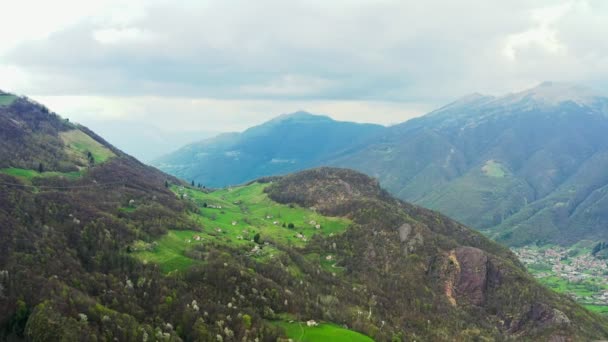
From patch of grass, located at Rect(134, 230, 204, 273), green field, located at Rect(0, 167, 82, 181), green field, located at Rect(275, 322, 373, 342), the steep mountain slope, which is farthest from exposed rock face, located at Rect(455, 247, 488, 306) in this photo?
green field, located at Rect(0, 167, 82, 181)

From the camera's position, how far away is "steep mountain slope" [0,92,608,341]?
95.1 metres

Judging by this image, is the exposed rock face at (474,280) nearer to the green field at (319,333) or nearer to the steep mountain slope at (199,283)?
the steep mountain slope at (199,283)

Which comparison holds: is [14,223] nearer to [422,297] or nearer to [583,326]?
[422,297]

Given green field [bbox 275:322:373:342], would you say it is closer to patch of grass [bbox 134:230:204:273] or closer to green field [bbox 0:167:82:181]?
patch of grass [bbox 134:230:204:273]

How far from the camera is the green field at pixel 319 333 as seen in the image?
11412 cm

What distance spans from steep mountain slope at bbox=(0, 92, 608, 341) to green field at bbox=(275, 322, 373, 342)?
1314 millimetres

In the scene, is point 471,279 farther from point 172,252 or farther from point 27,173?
point 27,173

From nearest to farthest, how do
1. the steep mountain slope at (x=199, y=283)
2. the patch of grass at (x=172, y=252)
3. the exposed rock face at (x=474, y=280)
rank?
the steep mountain slope at (x=199, y=283), the patch of grass at (x=172, y=252), the exposed rock face at (x=474, y=280)

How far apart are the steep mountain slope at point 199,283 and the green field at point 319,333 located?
4.31 feet

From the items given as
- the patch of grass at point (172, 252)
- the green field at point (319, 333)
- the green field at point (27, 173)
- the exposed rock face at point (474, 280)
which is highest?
the green field at point (27, 173)

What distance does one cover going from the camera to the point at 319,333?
118m

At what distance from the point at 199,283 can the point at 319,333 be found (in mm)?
34347

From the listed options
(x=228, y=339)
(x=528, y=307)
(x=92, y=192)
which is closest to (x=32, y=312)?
(x=228, y=339)

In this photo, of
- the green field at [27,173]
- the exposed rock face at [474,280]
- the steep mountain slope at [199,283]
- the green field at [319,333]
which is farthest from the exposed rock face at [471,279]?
the green field at [27,173]
